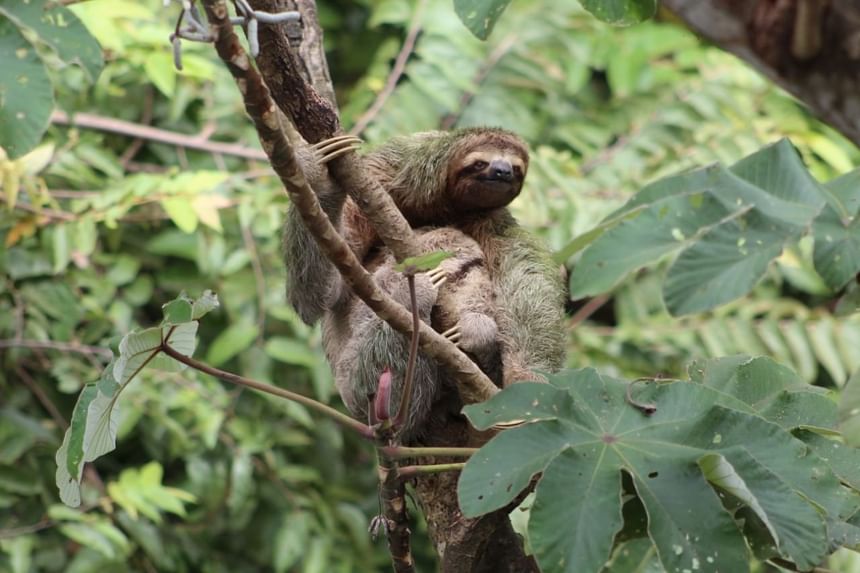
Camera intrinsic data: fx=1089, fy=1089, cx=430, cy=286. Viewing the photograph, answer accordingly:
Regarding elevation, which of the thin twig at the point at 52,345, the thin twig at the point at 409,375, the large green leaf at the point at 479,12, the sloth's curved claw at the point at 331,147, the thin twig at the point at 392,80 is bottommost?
the thin twig at the point at 52,345

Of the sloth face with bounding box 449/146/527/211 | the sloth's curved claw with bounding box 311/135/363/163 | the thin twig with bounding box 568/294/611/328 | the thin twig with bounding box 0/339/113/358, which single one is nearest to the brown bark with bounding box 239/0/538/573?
the sloth's curved claw with bounding box 311/135/363/163

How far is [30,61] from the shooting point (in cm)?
191

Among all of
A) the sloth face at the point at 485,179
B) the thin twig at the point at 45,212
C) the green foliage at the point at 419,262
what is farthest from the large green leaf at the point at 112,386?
the thin twig at the point at 45,212

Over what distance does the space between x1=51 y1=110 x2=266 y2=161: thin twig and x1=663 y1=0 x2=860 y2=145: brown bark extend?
149 inches

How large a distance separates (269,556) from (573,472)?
396 centimetres

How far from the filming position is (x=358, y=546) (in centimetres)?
558

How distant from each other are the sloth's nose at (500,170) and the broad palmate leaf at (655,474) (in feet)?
4.34

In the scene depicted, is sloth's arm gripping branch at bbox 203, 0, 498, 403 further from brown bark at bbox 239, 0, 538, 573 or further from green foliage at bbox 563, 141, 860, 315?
green foliage at bbox 563, 141, 860, 315

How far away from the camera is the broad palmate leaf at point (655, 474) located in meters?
2.03

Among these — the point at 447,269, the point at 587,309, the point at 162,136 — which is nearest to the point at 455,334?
the point at 447,269

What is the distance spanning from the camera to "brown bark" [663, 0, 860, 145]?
1843mm

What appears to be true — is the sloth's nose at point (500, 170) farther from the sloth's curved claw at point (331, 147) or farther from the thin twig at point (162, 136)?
the thin twig at point (162, 136)

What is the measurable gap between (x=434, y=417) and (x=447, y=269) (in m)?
0.46

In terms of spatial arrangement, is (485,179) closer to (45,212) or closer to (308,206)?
(308,206)
